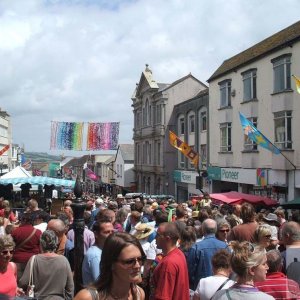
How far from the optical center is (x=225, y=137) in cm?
3002

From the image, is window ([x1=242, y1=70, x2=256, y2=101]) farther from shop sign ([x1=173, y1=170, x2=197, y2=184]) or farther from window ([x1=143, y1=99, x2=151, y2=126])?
window ([x1=143, y1=99, x2=151, y2=126])

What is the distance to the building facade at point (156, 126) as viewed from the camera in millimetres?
41938

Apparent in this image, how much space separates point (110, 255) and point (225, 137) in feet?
89.7

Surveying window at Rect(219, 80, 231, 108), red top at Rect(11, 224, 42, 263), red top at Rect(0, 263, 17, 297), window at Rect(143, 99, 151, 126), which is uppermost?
window at Rect(143, 99, 151, 126)

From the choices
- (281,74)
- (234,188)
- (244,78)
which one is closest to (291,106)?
(281,74)

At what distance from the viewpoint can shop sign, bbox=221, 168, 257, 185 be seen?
84.3 feet

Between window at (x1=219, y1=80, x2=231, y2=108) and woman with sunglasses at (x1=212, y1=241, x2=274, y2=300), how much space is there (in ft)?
84.9

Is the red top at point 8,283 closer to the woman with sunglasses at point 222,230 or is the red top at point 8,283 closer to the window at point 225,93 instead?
the woman with sunglasses at point 222,230

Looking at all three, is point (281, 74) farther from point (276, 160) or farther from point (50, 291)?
point (50, 291)

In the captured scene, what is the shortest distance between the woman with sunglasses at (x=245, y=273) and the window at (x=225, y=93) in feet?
84.9

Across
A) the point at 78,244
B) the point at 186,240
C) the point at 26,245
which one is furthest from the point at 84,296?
the point at 26,245

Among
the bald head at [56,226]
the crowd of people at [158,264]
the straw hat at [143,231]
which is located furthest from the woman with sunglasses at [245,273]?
the bald head at [56,226]

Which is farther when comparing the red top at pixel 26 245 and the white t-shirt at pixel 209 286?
the red top at pixel 26 245

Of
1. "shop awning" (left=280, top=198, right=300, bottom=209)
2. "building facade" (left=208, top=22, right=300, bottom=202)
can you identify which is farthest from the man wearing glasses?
"building facade" (left=208, top=22, right=300, bottom=202)
